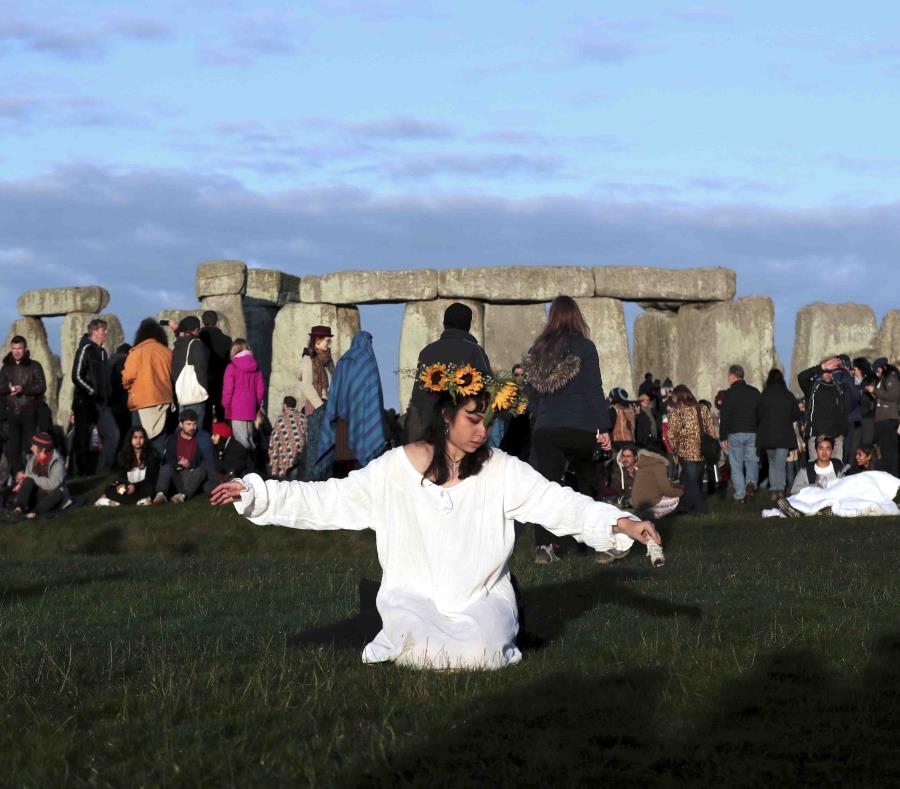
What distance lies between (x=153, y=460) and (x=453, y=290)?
970 centimetres

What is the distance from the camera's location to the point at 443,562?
→ 7.48m

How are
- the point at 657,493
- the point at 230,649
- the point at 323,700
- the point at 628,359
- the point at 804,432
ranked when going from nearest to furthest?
the point at 323,700 → the point at 230,649 → the point at 657,493 → the point at 804,432 → the point at 628,359

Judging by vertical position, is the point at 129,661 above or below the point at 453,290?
below

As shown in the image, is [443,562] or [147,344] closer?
[443,562]

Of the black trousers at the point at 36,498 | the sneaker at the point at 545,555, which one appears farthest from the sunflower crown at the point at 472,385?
the black trousers at the point at 36,498

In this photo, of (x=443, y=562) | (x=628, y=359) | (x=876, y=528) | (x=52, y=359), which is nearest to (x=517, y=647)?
(x=443, y=562)

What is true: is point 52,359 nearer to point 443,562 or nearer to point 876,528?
point 876,528

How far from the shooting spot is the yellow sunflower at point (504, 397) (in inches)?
298

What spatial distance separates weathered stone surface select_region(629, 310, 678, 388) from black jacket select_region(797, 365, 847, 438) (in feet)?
31.6

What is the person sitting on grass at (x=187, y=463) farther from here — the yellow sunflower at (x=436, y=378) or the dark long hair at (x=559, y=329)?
the yellow sunflower at (x=436, y=378)

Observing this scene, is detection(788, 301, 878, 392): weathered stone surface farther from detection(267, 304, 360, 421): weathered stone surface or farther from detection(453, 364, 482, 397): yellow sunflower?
detection(453, 364, 482, 397): yellow sunflower

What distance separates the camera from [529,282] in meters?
27.0

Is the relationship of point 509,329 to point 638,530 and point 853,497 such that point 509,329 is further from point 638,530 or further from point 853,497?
point 638,530

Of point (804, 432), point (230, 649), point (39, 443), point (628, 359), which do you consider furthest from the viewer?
point (628, 359)
